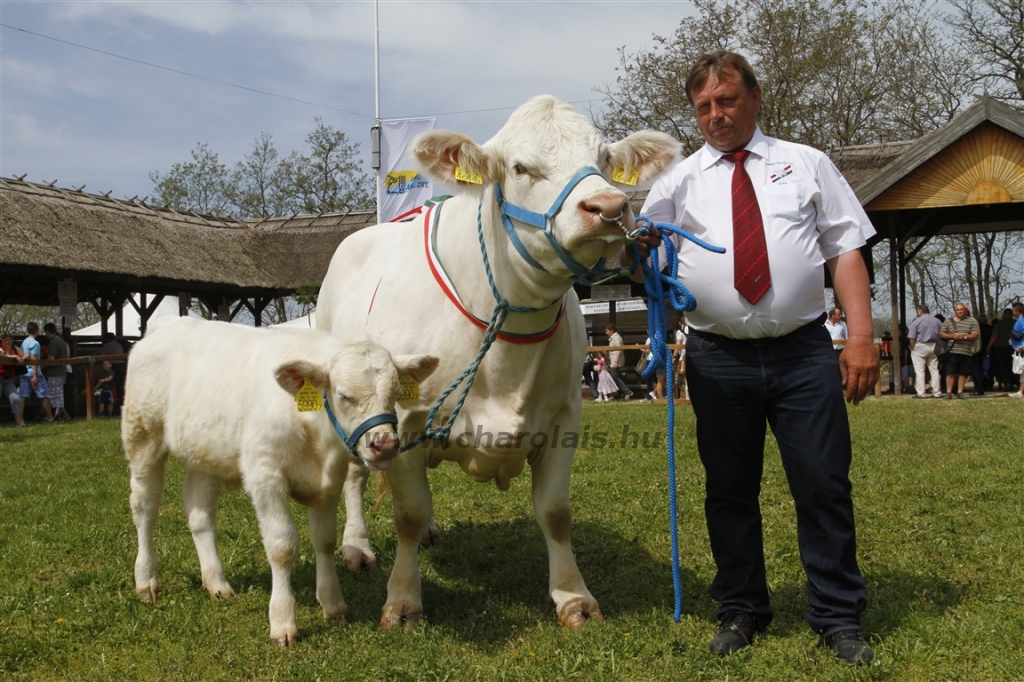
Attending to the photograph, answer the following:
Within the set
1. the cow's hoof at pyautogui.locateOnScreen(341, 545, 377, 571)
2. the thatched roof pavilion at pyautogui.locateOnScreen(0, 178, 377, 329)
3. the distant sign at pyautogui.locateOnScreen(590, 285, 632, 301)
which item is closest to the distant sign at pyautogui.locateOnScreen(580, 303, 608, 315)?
the distant sign at pyautogui.locateOnScreen(590, 285, 632, 301)

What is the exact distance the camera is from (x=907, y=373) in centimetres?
1975

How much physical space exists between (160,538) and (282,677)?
293cm

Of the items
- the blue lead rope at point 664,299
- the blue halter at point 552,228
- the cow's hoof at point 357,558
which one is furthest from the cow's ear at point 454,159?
the cow's hoof at point 357,558

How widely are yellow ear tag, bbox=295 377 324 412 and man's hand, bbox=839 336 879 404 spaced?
7.43 feet

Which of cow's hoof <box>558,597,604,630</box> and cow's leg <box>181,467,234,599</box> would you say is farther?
cow's leg <box>181,467,234,599</box>

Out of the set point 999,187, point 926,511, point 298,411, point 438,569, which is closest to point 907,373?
point 999,187

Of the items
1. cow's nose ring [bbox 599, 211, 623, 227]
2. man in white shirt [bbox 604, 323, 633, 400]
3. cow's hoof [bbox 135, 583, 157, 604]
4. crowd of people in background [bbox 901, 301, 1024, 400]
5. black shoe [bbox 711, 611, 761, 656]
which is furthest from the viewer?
man in white shirt [bbox 604, 323, 633, 400]

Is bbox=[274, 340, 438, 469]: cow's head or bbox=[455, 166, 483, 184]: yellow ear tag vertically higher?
bbox=[455, 166, 483, 184]: yellow ear tag

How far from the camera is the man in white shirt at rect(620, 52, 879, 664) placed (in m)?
3.65

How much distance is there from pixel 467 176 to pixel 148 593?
2899mm

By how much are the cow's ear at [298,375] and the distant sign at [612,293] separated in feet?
65.0

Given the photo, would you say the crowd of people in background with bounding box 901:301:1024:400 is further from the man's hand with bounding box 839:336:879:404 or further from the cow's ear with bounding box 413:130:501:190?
the cow's ear with bounding box 413:130:501:190

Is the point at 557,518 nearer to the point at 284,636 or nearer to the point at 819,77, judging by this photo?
the point at 284,636

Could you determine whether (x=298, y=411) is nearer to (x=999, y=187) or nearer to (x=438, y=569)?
(x=438, y=569)
